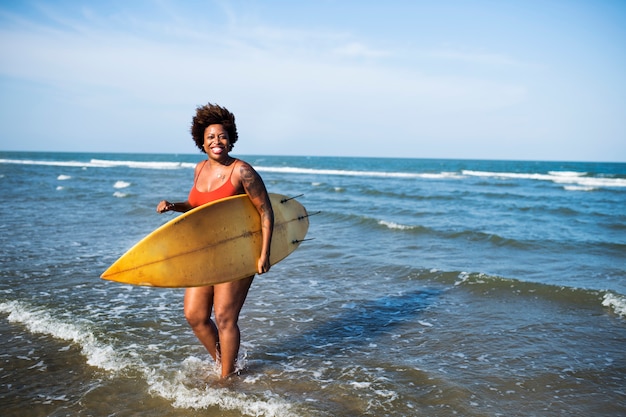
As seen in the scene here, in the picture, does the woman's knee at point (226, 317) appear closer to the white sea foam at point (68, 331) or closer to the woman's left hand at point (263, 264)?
the woman's left hand at point (263, 264)

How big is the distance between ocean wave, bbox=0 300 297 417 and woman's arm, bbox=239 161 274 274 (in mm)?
943

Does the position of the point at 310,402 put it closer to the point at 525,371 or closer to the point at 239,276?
the point at 239,276

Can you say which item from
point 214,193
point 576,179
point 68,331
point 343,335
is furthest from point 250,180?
point 576,179

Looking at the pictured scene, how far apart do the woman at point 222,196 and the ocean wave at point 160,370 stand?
28 cm

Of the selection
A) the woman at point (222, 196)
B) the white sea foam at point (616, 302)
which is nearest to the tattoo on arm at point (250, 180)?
the woman at point (222, 196)

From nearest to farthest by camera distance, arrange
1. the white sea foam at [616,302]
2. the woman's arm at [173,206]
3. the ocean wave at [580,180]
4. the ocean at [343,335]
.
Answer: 1. the ocean at [343,335]
2. the woman's arm at [173,206]
3. the white sea foam at [616,302]
4. the ocean wave at [580,180]

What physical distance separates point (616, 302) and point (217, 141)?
210 inches

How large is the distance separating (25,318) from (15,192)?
16.3m

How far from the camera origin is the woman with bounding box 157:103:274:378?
3273mm

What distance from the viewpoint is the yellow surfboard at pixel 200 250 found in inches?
127

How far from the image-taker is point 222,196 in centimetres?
330

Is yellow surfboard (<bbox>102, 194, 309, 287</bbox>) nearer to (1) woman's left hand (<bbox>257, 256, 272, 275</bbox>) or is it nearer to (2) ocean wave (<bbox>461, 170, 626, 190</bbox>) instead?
(1) woman's left hand (<bbox>257, 256, 272, 275</bbox>)

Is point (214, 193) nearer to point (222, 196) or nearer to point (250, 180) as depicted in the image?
point (222, 196)

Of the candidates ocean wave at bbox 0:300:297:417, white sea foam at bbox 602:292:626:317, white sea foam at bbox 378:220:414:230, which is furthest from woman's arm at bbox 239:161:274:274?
white sea foam at bbox 378:220:414:230
